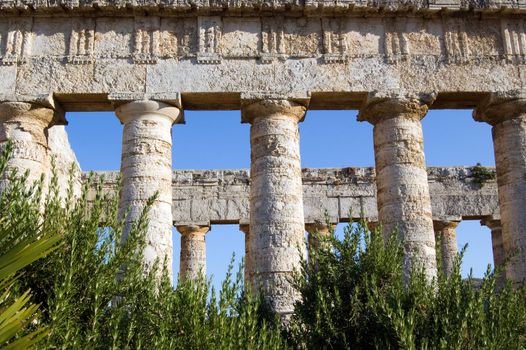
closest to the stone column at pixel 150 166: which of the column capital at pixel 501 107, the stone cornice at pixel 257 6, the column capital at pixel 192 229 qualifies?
the stone cornice at pixel 257 6

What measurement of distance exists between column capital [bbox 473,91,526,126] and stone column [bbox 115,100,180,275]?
20.4ft

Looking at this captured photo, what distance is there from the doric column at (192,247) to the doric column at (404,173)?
7767mm

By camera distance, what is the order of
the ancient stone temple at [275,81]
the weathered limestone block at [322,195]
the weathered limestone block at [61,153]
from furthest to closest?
the weathered limestone block at [322,195] → the weathered limestone block at [61,153] → the ancient stone temple at [275,81]

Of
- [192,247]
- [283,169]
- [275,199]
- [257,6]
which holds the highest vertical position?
[257,6]

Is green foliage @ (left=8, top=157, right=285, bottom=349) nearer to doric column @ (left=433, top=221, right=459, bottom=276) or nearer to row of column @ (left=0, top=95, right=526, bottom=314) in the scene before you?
row of column @ (left=0, top=95, right=526, bottom=314)

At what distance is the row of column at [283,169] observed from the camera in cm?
1182

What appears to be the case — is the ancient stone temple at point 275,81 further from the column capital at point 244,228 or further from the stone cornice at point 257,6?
the column capital at point 244,228

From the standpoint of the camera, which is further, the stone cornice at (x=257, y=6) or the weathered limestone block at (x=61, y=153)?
the weathered limestone block at (x=61, y=153)

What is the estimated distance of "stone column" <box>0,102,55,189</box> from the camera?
480 inches

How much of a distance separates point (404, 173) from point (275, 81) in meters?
3.09

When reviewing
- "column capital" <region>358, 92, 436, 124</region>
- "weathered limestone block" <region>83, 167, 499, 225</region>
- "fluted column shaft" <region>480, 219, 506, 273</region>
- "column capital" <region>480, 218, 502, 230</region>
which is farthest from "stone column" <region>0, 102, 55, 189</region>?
"fluted column shaft" <region>480, 219, 506, 273</region>

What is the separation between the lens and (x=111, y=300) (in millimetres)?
6832

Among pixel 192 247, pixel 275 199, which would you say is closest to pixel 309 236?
pixel 192 247

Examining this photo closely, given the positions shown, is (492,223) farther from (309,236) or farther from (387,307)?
(387,307)
